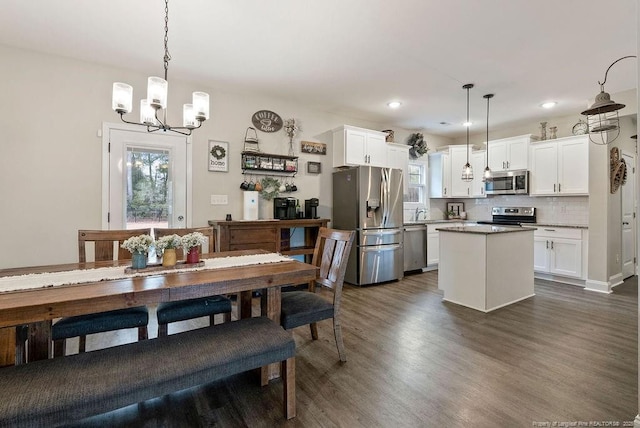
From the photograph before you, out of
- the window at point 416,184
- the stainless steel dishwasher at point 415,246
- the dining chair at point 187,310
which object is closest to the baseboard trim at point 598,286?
the stainless steel dishwasher at point 415,246

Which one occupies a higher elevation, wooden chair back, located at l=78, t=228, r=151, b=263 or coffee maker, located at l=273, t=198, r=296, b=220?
coffee maker, located at l=273, t=198, r=296, b=220

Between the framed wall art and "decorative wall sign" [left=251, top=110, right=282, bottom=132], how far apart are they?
2.38 feet

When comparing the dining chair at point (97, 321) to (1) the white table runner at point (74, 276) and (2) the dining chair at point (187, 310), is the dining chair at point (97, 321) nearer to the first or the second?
(2) the dining chair at point (187, 310)

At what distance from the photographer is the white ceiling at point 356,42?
2.38m

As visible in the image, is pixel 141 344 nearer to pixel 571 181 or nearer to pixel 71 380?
pixel 71 380

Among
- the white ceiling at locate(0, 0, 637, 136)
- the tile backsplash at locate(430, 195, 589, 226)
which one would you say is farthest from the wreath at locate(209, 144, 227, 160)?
the tile backsplash at locate(430, 195, 589, 226)

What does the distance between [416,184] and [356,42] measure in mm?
3839

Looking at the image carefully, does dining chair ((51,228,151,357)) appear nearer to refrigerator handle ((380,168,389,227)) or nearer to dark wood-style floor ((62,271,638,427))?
dark wood-style floor ((62,271,638,427))

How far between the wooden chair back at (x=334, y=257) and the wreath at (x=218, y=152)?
206cm

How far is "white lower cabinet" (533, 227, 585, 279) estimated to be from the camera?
447 cm

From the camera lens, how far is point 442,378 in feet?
6.88

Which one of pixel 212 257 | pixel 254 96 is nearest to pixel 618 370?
pixel 212 257

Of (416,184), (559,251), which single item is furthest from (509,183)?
(416,184)

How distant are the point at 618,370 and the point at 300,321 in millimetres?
2278
